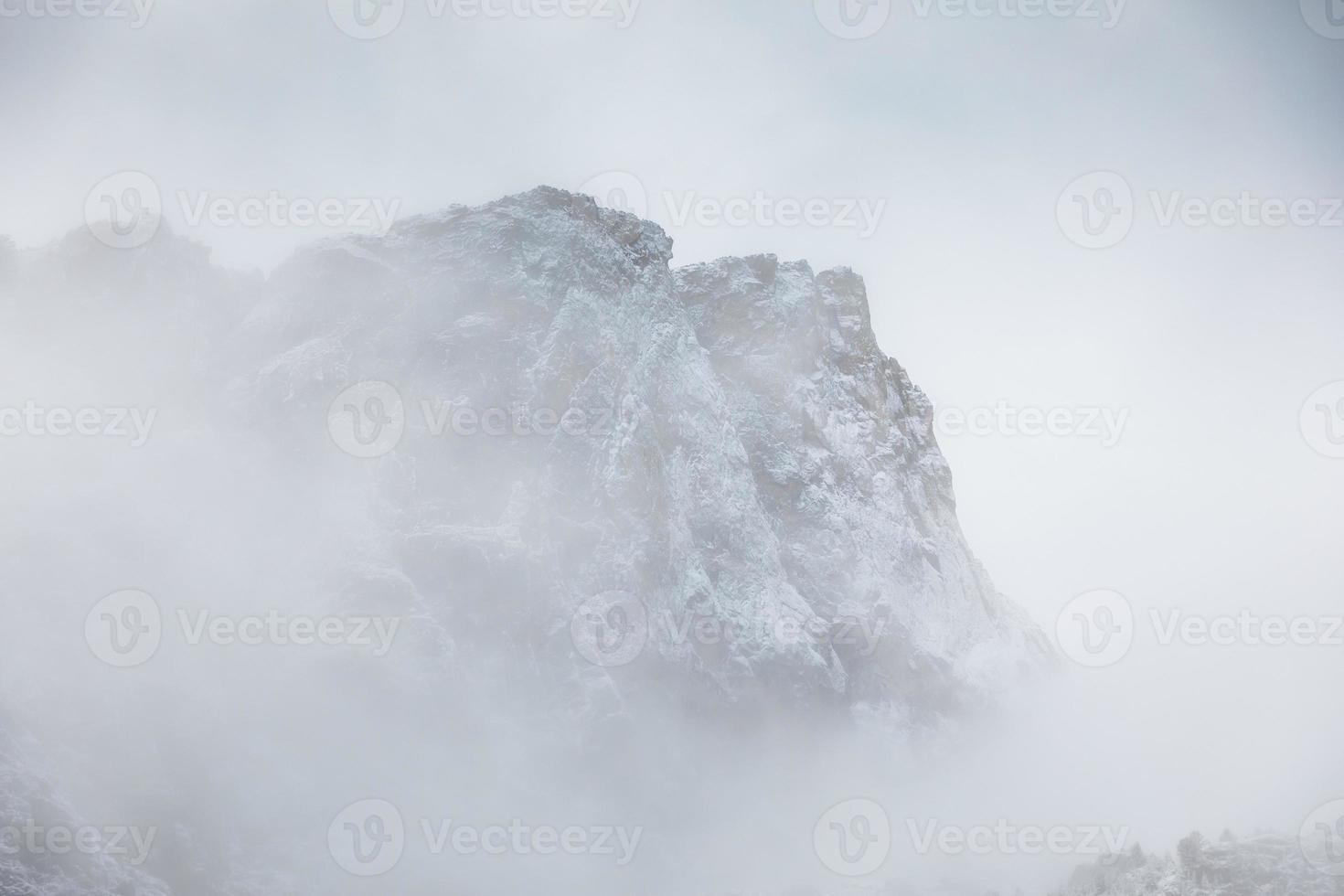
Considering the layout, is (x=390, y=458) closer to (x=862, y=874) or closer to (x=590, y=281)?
(x=590, y=281)

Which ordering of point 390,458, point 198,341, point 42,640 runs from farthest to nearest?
point 198,341 < point 390,458 < point 42,640

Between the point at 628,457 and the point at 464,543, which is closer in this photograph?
the point at 464,543

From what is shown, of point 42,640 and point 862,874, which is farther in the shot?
point 862,874

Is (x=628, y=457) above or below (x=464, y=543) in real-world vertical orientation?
above

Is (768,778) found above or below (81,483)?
below

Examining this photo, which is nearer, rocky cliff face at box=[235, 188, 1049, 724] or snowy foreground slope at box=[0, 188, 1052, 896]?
snowy foreground slope at box=[0, 188, 1052, 896]

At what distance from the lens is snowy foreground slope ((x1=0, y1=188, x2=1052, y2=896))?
56281mm

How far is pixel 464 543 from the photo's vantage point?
67.1 meters

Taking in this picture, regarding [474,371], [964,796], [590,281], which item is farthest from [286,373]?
[964,796]

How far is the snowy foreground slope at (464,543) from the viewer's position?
185 ft

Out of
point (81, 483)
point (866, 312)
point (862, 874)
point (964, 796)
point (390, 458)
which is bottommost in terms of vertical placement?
point (862, 874)

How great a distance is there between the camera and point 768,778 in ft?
241

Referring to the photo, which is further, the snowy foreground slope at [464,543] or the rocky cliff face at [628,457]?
the rocky cliff face at [628,457]

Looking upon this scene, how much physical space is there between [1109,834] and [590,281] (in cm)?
6009
